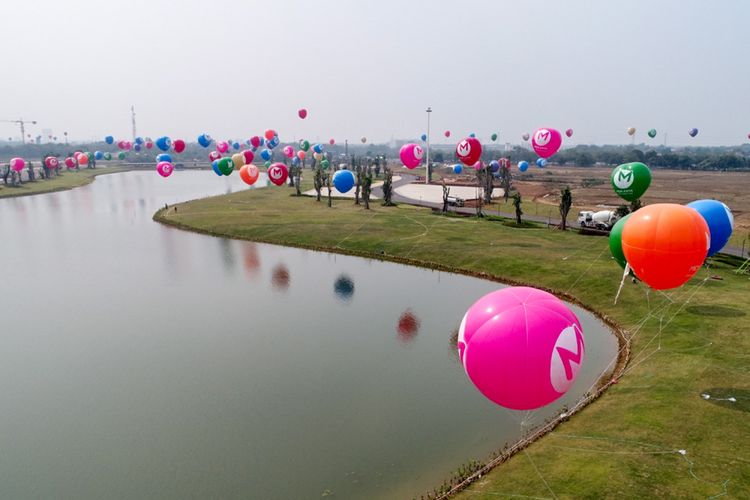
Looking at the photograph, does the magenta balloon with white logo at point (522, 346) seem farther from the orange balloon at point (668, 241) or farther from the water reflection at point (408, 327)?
the water reflection at point (408, 327)

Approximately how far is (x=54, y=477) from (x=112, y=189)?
4240 inches

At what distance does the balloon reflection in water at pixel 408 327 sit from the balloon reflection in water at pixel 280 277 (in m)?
10.3

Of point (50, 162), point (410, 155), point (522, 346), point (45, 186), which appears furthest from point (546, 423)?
point (50, 162)

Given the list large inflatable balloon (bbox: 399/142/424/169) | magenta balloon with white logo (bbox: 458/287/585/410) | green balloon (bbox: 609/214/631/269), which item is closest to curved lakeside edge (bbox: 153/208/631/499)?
green balloon (bbox: 609/214/631/269)

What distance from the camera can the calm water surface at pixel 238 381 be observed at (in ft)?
57.6

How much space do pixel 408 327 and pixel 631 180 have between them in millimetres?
15240

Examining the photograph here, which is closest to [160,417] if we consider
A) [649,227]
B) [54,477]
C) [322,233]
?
[54,477]

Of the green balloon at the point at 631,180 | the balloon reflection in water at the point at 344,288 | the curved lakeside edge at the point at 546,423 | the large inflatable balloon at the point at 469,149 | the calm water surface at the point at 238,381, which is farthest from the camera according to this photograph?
the large inflatable balloon at the point at 469,149

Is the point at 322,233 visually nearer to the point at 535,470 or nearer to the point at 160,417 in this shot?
the point at 160,417

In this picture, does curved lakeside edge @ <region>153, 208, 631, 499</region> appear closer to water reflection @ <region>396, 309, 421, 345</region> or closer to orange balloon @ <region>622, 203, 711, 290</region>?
orange balloon @ <region>622, 203, 711, 290</region>

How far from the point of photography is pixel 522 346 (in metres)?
11.4

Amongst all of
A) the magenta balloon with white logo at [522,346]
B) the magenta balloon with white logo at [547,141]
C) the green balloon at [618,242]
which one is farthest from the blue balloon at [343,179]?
the magenta balloon with white logo at [522,346]

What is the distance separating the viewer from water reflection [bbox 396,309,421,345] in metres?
29.1

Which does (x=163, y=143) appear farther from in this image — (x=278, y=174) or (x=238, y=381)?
(x=238, y=381)
